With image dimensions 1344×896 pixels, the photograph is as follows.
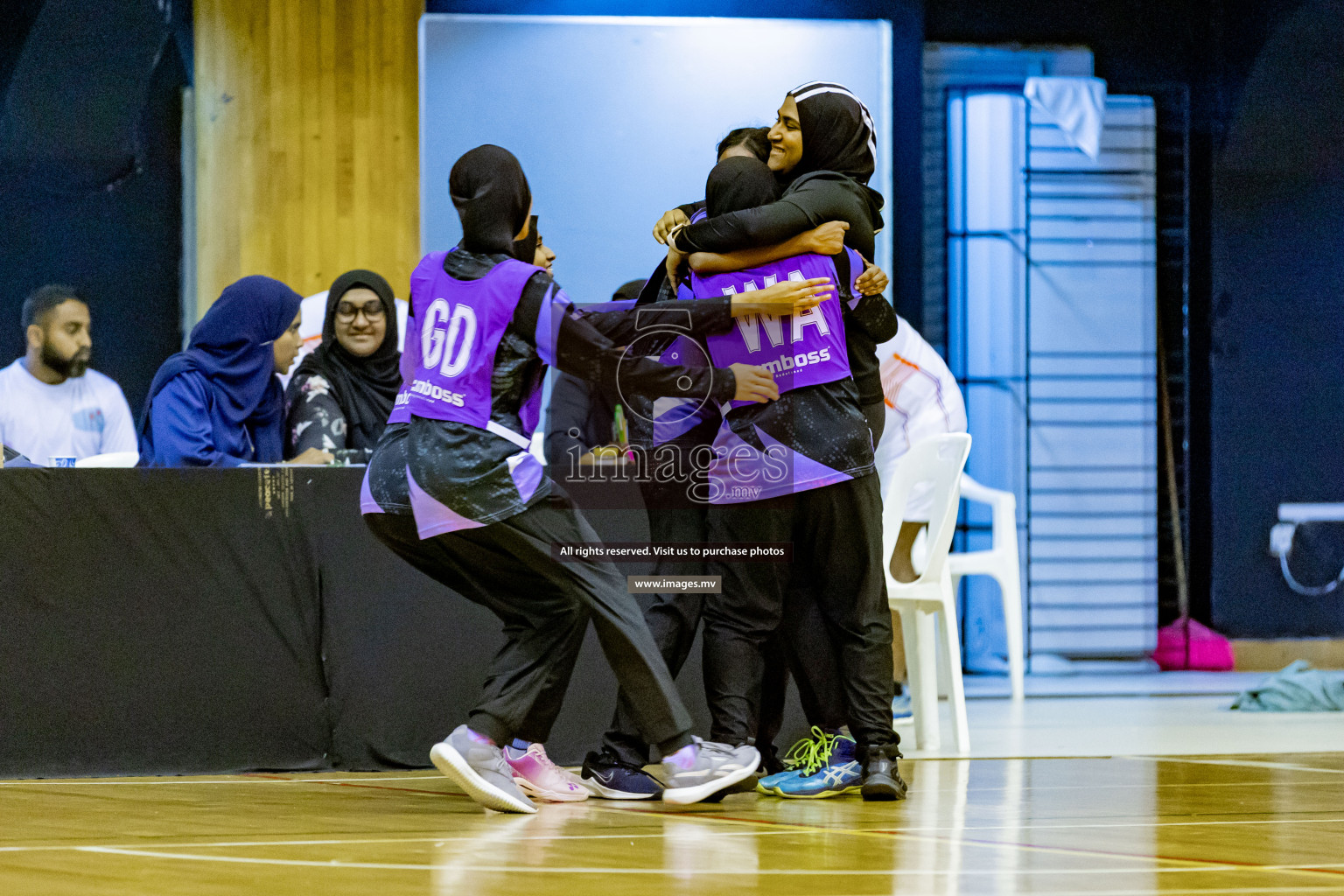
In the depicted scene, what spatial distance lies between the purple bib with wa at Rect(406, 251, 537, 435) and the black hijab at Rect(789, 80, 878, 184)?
2.26 ft

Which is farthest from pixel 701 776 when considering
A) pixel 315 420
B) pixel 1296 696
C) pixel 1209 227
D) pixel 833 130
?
pixel 1209 227

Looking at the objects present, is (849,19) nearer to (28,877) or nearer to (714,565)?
(714,565)

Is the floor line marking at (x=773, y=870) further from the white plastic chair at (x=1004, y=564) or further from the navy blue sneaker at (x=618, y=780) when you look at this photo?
the white plastic chair at (x=1004, y=564)

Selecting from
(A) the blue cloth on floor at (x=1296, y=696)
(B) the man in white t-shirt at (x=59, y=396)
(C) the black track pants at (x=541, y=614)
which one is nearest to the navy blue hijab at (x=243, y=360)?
(B) the man in white t-shirt at (x=59, y=396)

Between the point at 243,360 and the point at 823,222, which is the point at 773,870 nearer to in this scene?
the point at 823,222

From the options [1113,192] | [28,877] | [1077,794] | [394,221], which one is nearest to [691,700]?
[1077,794]

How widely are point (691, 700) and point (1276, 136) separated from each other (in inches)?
168

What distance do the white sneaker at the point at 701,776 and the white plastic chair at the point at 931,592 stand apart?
1152mm

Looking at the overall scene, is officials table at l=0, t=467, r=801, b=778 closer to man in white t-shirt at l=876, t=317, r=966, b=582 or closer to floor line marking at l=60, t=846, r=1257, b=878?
floor line marking at l=60, t=846, r=1257, b=878

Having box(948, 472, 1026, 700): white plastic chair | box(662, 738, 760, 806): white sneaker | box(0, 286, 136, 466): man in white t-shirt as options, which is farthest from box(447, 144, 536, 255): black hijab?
box(0, 286, 136, 466): man in white t-shirt

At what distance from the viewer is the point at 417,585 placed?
3594 mm

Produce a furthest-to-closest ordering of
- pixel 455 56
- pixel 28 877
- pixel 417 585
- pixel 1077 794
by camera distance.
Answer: pixel 455 56 → pixel 417 585 → pixel 1077 794 → pixel 28 877

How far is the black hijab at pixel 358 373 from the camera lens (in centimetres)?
448

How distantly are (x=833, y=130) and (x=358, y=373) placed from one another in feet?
6.59
